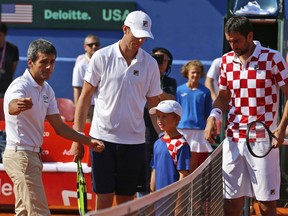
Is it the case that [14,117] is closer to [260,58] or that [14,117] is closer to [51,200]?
[260,58]

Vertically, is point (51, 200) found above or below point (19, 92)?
below

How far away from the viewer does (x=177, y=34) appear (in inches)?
635

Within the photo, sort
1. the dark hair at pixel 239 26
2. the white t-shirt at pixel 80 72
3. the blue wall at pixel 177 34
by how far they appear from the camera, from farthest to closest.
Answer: the blue wall at pixel 177 34 < the white t-shirt at pixel 80 72 < the dark hair at pixel 239 26

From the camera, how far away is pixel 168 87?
34.7 feet

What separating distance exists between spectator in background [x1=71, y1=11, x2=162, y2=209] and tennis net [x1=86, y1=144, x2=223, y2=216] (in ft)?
1.93

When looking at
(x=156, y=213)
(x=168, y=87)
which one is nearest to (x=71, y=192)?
(x=168, y=87)

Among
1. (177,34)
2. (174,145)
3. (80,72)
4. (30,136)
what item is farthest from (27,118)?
(177,34)

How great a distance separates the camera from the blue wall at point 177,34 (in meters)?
16.0

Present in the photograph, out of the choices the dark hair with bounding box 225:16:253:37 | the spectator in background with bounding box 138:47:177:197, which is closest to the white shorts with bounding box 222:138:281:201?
the dark hair with bounding box 225:16:253:37

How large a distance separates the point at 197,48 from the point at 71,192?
5.82m

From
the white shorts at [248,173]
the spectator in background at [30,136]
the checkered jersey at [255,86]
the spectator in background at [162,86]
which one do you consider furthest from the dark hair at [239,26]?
the spectator in background at [162,86]

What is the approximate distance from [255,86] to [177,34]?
8.37 metres

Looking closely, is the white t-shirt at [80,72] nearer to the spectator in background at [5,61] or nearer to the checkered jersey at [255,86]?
the spectator in background at [5,61]

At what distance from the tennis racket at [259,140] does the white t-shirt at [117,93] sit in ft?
3.02
